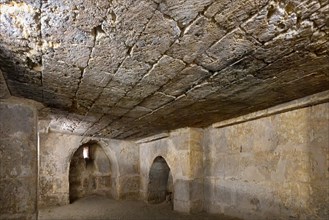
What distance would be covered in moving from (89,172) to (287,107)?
22.4ft

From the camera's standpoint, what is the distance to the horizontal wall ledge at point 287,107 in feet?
9.40

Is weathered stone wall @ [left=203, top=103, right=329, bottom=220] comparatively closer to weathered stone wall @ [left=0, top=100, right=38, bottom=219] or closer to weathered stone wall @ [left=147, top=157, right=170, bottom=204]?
weathered stone wall @ [left=147, top=157, right=170, bottom=204]

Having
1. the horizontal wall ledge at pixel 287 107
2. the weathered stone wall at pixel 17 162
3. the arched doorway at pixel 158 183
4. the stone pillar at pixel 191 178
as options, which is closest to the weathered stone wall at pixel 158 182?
the arched doorway at pixel 158 183

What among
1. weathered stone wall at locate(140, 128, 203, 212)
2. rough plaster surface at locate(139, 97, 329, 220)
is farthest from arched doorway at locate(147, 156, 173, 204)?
weathered stone wall at locate(140, 128, 203, 212)

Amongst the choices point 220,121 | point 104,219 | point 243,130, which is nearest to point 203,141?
point 220,121

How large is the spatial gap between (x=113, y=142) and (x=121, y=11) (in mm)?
6621

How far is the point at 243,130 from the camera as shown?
4215 millimetres

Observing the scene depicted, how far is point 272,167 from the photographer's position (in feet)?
11.9

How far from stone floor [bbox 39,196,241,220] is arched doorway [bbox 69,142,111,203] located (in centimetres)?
115

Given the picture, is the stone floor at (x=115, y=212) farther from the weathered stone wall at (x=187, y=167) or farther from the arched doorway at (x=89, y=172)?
the arched doorway at (x=89, y=172)

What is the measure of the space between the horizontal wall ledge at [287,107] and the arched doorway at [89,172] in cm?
526

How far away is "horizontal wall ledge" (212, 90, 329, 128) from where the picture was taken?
113 inches

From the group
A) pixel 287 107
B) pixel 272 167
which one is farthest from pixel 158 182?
pixel 287 107

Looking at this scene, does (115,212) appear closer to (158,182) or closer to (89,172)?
(158,182)
